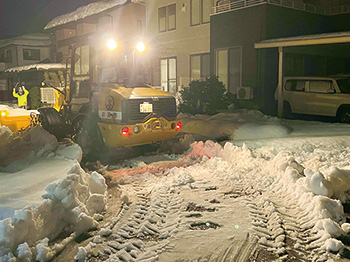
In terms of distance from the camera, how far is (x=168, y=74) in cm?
2408

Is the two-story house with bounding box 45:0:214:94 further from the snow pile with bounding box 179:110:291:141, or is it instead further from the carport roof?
the snow pile with bounding box 179:110:291:141

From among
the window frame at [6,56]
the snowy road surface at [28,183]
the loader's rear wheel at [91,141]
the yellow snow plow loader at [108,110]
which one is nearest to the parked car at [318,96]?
the yellow snow plow loader at [108,110]

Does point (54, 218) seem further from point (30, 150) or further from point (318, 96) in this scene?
point (318, 96)

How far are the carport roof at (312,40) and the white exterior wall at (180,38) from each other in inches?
237

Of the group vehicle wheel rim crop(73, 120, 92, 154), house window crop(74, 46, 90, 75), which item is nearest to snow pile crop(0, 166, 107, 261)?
vehicle wheel rim crop(73, 120, 92, 154)

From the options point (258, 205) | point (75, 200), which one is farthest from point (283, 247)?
point (75, 200)

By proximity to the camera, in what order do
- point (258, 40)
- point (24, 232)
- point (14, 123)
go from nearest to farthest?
point (24, 232) → point (14, 123) → point (258, 40)

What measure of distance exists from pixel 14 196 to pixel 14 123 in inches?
250

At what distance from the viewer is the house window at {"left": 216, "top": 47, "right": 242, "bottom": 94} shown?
18.1 m

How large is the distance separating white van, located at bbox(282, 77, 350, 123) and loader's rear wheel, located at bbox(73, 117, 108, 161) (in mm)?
8973

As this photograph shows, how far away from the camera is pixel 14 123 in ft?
35.9

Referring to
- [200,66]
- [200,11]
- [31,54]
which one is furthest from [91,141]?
[31,54]

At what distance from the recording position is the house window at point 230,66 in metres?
18.1

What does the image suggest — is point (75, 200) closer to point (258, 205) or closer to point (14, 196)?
point (14, 196)
